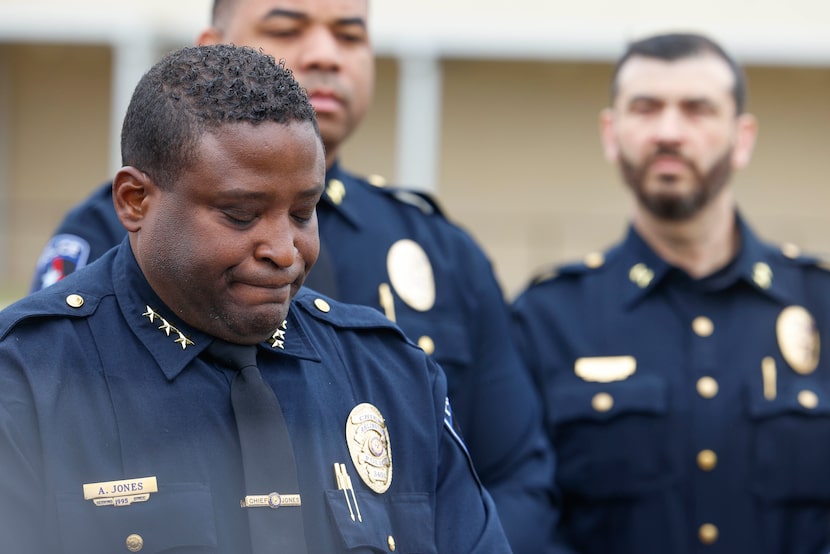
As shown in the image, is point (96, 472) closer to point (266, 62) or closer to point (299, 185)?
point (299, 185)

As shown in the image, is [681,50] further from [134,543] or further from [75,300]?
[134,543]

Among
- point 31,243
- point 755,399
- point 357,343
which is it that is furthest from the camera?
point 31,243

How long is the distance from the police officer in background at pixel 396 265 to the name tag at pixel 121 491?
1099 mm

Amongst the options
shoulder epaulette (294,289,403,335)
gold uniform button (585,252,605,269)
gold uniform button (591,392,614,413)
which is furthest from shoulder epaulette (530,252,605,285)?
shoulder epaulette (294,289,403,335)

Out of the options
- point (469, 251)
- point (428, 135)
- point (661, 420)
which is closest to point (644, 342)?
point (661, 420)

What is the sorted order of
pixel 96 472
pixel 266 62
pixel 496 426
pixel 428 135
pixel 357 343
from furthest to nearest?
pixel 428 135 < pixel 496 426 < pixel 357 343 < pixel 266 62 < pixel 96 472

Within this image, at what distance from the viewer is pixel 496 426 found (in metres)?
3.26

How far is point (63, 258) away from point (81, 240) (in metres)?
0.06

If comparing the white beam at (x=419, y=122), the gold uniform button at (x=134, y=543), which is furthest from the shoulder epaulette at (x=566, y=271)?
the white beam at (x=419, y=122)

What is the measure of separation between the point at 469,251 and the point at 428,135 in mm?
10951

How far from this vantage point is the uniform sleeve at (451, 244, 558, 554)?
321 centimetres

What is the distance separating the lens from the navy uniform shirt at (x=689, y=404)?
12.5ft

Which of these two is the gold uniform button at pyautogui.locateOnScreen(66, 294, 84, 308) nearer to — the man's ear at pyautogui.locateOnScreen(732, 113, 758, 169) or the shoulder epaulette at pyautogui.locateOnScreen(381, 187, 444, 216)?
the shoulder epaulette at pyautogui.locateOnScreen(381, 187, 444, 216)

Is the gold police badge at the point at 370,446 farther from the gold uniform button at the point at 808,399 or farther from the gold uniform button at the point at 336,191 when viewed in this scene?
the gold uniform button at the point at 808,399
